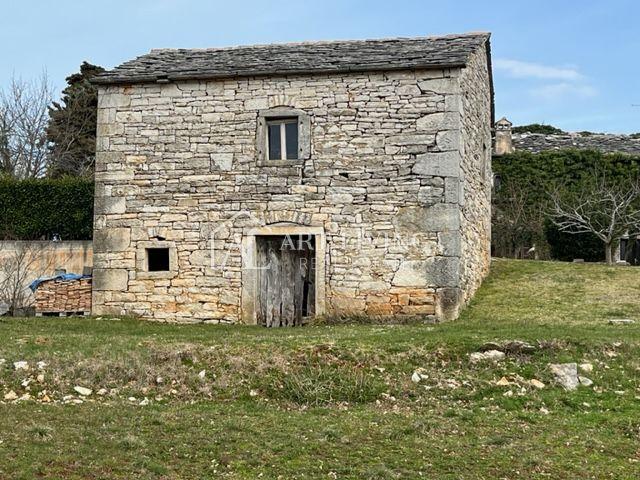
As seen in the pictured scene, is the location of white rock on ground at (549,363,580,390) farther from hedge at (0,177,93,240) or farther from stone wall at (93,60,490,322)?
hedge at (0,177,93,240)

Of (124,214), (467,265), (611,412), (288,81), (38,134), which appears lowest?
(611,412)

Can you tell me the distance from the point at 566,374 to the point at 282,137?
7730 millimetres

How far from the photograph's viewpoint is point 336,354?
1020cm

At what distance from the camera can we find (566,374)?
9664mm

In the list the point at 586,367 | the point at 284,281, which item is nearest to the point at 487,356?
→ the point at 586,367

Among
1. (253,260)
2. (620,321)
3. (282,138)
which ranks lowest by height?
(620,321)

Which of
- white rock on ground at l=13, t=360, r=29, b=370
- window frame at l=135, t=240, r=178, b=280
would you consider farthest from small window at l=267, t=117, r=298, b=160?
white rock on ground at l=13, t=360, r=29, b=370

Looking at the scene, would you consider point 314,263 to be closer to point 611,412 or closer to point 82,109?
point 611,412

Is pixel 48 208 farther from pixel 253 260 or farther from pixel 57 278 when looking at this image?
pixel 253 260

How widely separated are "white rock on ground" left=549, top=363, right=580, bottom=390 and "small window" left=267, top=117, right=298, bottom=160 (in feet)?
23.4

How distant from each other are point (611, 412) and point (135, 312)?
972cm

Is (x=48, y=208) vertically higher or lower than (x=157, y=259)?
higher

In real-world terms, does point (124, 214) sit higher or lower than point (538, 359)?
higher

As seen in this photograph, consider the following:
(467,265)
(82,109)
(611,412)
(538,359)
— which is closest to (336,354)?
(538,359)
